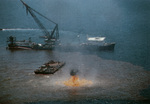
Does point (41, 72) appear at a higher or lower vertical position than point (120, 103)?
higher

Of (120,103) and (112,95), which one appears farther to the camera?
(112,95)

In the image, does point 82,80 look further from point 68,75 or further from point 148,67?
point 148,67

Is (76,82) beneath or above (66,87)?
above

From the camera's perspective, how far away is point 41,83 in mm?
36969

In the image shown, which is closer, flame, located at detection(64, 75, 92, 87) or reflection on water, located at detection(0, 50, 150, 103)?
reflection on water, located at detection(0, 50, 150, 103)

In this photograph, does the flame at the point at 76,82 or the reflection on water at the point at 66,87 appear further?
the flame at the point at 76,82

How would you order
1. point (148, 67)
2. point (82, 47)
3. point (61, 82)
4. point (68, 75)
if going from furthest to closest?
1. point (82, 47)
2. point (148, 67)
3. point (68, 75)
4. point (61, 82)

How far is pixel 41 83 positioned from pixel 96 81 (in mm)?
11567

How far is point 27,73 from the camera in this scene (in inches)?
1747

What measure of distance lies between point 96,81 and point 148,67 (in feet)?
73.2

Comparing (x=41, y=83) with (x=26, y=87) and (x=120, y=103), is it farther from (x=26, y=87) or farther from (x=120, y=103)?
(x=120, y=103)

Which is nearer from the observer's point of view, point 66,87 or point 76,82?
point 66,87

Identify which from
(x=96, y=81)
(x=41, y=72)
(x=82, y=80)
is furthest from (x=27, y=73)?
(x=96, y=81)

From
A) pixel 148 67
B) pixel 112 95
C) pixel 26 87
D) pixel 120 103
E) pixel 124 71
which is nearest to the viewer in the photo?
pixel 120 103
